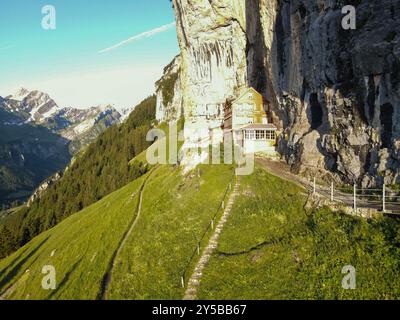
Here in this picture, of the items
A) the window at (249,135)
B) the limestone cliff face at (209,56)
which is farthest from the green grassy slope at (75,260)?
the limestone cliff face at (209,56)

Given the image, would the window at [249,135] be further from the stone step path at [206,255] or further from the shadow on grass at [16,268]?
the shadow on grass at [16,268]

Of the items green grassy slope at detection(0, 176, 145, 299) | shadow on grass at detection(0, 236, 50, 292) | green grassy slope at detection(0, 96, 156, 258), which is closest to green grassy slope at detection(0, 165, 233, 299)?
green grassy slope at detection(0, 176, 145, 299)

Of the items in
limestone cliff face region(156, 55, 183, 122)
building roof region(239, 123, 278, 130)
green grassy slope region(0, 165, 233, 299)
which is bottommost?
green grassy slope region(0, 165, 233, 299)

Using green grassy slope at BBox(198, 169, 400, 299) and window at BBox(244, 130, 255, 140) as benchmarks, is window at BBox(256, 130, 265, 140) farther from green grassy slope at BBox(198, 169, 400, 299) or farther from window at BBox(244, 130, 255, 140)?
green grassy slope at BBox(198, 169, 400, 299)

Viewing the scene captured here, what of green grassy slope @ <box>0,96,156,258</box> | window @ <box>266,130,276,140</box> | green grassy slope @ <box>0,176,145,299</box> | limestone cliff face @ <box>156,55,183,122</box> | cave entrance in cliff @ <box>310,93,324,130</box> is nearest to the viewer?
cave entrance in cliff @ <box>310,93,324,130</box>

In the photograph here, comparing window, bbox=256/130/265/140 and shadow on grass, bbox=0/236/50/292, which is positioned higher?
window, bbox=256/130/265/140

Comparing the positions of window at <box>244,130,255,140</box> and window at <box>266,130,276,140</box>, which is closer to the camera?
window at <box>266,130,276,140</box>
